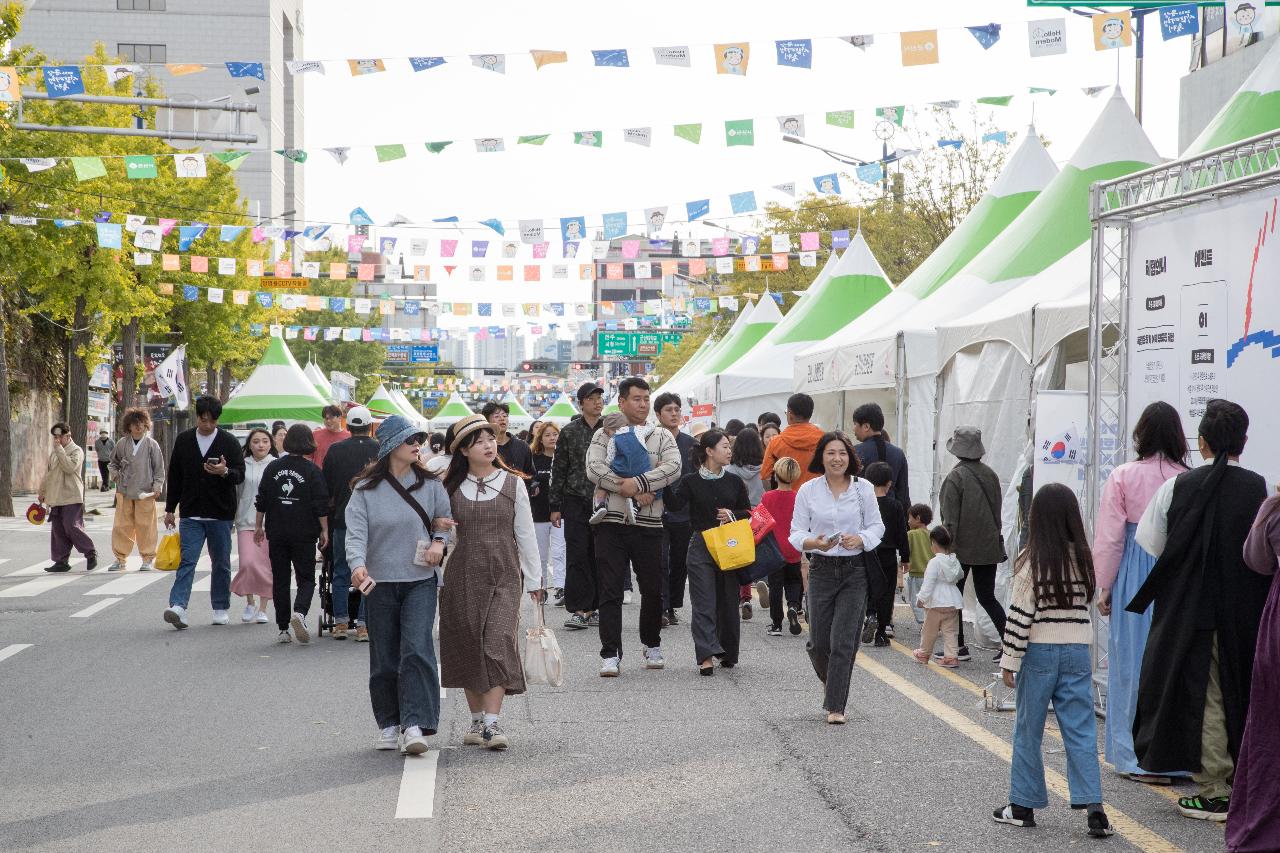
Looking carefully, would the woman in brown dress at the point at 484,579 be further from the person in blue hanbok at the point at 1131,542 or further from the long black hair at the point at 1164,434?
the long black hair at the point at 1164,434

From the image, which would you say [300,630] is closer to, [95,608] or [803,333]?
[95,608]

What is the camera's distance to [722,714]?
8297 mm

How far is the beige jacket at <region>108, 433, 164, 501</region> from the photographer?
54.0 feet

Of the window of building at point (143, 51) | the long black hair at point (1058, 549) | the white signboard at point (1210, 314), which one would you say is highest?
the window of building at point (143, 51)

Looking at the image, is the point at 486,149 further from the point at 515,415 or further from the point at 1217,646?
the point at 515,415

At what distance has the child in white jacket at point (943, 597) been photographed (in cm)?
1016

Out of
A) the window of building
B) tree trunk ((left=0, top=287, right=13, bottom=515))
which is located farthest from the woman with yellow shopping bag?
the window of building

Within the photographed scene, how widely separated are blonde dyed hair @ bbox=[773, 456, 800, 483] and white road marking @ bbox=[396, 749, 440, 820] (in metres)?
4.85

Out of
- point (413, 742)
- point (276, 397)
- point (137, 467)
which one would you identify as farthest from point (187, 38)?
point (413, 742)

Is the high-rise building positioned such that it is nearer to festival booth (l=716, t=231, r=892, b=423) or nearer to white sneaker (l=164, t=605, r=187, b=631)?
festival booth (l=716, t=231, r=892, b=423)

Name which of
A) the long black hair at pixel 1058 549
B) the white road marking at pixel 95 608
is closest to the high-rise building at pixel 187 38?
the white road marking at pixel 95 608

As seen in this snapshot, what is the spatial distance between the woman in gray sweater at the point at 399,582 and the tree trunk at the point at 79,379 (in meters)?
27.3

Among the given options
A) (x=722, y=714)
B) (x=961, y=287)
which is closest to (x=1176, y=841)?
(x=722, y=714)

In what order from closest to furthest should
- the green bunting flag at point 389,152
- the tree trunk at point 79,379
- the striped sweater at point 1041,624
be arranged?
1. the striped sweater at point 1041,624
2. the green bunting flag at point 389,152
3. the tree trunk at point 79,379
